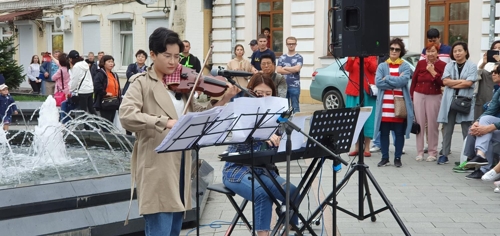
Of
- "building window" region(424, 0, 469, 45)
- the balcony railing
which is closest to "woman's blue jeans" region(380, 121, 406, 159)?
"building window" region(424, 0, 469, 45)

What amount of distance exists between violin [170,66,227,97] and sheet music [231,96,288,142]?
0.35 meters

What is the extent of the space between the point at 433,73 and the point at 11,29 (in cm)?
2858

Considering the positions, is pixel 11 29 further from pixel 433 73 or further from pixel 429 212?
pixel 429 212

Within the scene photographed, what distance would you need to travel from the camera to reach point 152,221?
16.0ft

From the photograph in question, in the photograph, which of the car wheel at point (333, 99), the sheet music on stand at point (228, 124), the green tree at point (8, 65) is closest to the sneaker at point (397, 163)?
the sheet music on stand at point (228, 124)

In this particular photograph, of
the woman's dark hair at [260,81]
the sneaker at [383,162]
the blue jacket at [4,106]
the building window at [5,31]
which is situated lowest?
the sneaker at [383,162]

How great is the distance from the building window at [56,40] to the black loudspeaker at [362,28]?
26214 millimetres

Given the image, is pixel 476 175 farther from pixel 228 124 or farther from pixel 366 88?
pixel 228 124

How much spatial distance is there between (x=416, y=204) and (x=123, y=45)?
2236 cm

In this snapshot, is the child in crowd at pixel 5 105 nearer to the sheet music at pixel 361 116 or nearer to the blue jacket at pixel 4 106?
the blue jacket at pixel 4 106

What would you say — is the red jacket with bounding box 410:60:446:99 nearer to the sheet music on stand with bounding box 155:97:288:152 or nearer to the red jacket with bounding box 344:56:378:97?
the red jacket with bounding box 344:56:378:97

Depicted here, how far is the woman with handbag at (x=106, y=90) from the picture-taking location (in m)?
12.5

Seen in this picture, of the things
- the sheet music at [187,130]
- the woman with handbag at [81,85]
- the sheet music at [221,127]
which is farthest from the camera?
the woman with handbag at [81,85]

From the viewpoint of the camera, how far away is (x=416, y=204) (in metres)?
8.00
